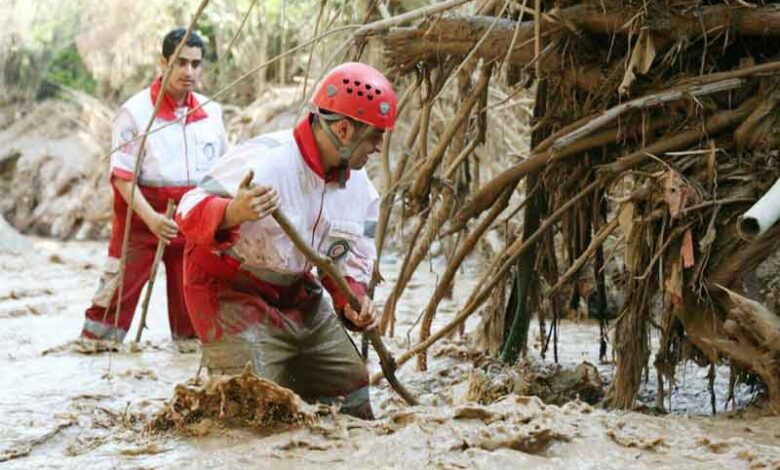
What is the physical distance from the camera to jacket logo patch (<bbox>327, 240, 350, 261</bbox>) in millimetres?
4160

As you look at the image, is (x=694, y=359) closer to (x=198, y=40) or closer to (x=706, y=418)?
(x=706, y=418)

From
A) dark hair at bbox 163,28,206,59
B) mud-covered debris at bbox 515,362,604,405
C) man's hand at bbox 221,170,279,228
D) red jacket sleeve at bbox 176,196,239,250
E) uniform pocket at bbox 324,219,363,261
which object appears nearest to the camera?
man's hand at bbox 221,170,279,228

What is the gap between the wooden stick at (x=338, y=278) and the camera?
354cm

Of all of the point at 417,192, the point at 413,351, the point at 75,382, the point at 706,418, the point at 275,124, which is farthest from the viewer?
the point at 275,124

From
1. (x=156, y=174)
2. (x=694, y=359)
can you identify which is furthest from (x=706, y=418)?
(x=156, y=174)

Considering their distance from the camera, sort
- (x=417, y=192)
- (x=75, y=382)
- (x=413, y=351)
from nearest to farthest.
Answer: (x=413, y=351)
(x=417, y=192)
(x=75, y=382)

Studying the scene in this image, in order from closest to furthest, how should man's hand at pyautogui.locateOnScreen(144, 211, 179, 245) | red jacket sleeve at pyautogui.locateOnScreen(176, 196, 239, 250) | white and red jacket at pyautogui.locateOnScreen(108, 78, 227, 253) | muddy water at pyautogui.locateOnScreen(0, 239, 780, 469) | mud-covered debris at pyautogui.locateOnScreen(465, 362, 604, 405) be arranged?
muddy water at pyautogui.locateOnScreen(0, 239, 780, 469)
red jacket sleeve at pyautogui.locateOnScreen(176, 196, 239, 250)
mud-covered debris at pyautogui.locateOnScreen(465, 362, 604, 405)
man's hand at pyautogui.locateOnScreen(144, 211, 179, 245)
white and red jacket at pyautogui.locateOnScreen(108, 78, 227, 253)

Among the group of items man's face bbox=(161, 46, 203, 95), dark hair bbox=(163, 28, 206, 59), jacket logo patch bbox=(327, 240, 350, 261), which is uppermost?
dark hair bbox=(163, 28, 206, 59)

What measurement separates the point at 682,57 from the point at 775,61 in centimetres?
34

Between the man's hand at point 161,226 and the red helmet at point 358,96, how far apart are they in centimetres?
203

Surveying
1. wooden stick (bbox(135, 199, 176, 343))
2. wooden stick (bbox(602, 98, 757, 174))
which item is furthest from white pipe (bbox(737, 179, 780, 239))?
wooden stick (bbox(135, 199, 176, 343))

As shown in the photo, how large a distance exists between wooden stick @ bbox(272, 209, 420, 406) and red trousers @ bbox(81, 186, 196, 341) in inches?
82.7

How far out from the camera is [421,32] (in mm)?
4574

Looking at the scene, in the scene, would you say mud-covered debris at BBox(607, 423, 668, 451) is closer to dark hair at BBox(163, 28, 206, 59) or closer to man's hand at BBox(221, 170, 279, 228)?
man's hand at BBox(221, 170, 279, 228)
